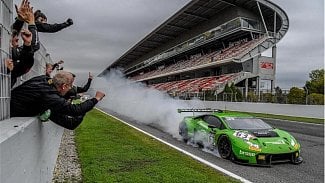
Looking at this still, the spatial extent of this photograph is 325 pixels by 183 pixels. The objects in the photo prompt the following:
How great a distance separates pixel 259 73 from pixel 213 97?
9161mm

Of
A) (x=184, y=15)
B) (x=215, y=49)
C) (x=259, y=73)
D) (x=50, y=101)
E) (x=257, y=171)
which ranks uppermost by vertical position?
(x=184, y=15)

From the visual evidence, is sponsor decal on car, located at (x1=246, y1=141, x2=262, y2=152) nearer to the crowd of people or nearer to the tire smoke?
the crowd of people

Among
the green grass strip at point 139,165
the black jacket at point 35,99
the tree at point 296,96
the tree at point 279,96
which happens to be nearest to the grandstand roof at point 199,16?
the tree at point 279,96

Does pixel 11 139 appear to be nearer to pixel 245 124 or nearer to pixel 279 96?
pixel 245 124

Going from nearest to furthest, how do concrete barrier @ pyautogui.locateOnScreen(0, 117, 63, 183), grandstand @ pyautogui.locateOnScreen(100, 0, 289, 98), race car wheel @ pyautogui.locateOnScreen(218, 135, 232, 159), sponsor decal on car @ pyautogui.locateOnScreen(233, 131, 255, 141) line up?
concrete barrier @ pyautogui.locateOnScreen(0, 117, 63, 183) → sponsor decal on car @ pyautogui.locateOnScreen(233, 131, 255, 141) → race car wheel @ pyautogui.locateOnScreen(218, 135, 232, 159) → grandstand @ pyautogui.locateOnScreen(100, 0, 289, 98)

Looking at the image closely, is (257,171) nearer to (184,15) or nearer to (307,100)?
(307,100)

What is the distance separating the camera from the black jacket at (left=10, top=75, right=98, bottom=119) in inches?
161

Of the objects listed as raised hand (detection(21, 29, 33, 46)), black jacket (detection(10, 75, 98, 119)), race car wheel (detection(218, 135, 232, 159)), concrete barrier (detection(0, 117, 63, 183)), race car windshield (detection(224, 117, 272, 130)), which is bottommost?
race car wheel (detection(218, 135, 232, 159))

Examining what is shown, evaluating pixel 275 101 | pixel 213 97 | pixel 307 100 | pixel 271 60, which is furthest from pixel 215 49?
pixel 307 100

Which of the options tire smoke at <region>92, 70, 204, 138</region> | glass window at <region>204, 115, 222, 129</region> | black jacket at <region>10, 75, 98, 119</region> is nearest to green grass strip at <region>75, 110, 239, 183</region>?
glass window at <region>204, 115, 222, 129</region>

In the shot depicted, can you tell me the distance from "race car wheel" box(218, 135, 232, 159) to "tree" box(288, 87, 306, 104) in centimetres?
1962

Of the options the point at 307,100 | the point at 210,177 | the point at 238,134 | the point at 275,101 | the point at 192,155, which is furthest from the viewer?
the point at 275,101

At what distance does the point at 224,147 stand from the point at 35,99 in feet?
19.7

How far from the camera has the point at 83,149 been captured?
9633mm
